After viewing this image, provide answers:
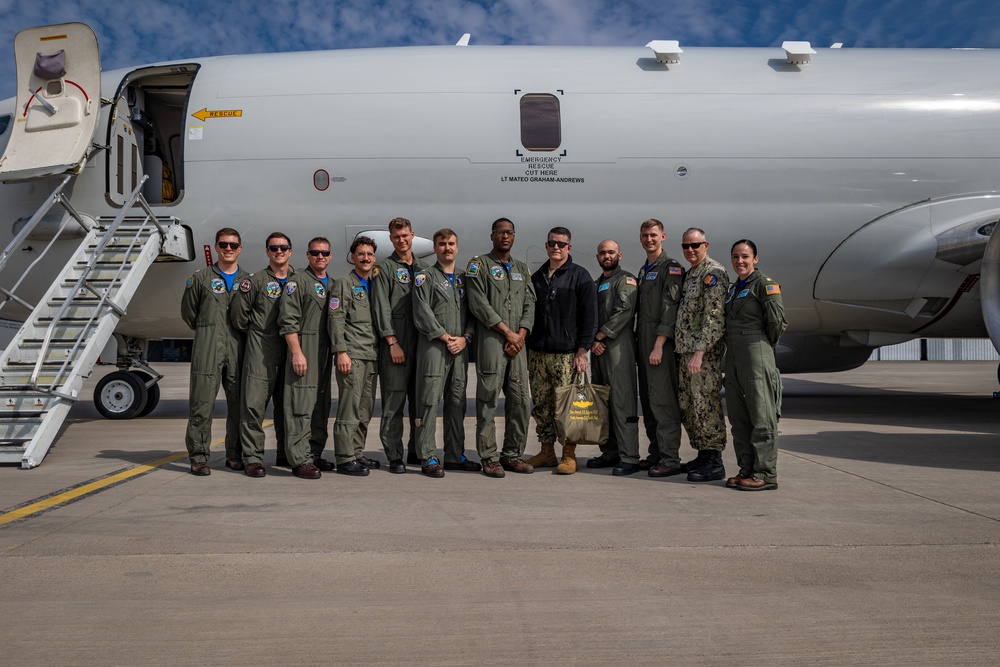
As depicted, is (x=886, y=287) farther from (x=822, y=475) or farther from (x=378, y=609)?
(x=378, y=609)

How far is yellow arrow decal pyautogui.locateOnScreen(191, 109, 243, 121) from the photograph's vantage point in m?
8.72

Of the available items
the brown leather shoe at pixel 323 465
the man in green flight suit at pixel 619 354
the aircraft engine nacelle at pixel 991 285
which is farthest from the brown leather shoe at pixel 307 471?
the aircraft engine nacelle at pixel 991 285

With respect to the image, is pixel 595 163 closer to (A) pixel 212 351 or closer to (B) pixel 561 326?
(B) pixel 561 326

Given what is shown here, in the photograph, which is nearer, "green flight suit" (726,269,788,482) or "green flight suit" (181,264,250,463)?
"green flight suit" (726,269,788,482)

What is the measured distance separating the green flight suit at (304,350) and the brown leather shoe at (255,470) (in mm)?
219

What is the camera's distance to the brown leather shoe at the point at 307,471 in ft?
18.9

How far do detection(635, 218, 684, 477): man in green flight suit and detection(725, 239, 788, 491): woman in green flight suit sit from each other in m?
0.50

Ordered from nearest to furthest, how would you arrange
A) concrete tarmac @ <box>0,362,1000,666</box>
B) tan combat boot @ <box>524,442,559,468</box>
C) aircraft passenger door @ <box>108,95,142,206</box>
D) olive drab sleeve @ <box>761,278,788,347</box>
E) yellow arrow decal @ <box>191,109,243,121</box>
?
concrete tarmac @ <box>0,362,1000,666</box> → olive drab sleeve @ <box>761,278,788,347</box> → tan combat boot @ <box>524,442,559,468</box> → yellow arrow decal @ <box>191,109,243,121</box> → aircraft passenger door @ <box>108,95,142,206</box>

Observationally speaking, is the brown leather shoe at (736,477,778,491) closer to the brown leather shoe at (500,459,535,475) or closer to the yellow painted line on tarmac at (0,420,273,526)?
the brown leather shoe at (500,459,535,475)

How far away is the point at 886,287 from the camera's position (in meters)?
9.01

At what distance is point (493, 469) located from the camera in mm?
5848

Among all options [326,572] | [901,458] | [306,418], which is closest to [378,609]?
[326,572]

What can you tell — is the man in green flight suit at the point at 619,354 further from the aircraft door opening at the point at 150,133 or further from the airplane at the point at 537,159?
the aircraft door opening at the point at 150,133

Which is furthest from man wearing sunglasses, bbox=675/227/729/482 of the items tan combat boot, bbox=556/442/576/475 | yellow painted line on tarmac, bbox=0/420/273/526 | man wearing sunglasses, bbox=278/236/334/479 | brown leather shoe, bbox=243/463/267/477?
yellow painted line on tarmac, bbox=0/420/273/526
